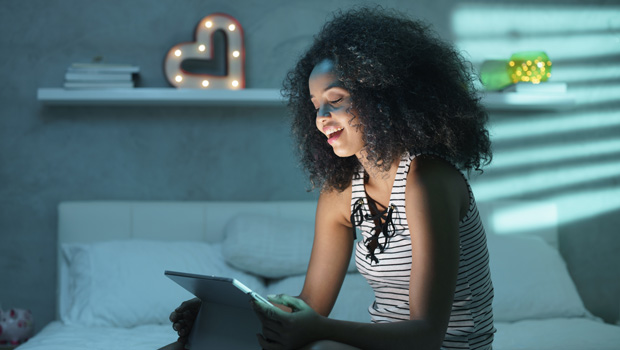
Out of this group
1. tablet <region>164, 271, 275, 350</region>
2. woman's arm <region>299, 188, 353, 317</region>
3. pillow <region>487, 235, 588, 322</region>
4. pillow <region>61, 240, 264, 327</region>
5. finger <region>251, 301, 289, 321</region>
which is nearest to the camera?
finger <region>251, 301, 289, 321</region>

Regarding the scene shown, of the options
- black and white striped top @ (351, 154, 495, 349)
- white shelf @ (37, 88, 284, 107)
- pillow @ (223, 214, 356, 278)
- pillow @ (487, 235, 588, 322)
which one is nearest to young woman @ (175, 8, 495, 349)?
black and white striped top @ (351, 154, 495, 349)

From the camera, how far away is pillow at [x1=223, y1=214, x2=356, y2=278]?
91.7 inches

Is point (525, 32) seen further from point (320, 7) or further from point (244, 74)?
point (244, 74)

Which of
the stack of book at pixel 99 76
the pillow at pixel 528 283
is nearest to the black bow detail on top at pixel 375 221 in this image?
the pillow at pixel 528 283

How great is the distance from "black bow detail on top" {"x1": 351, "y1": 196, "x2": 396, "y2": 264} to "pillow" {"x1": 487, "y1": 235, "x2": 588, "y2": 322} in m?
1.09

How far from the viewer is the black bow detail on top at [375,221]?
4.43 feet

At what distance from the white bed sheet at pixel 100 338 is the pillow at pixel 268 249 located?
0.38 metres

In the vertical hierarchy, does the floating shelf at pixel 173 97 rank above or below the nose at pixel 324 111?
above

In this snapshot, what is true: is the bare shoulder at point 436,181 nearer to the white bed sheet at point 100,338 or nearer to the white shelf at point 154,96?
the white bed sheet at point 100,338

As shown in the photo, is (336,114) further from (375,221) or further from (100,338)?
(100,338)

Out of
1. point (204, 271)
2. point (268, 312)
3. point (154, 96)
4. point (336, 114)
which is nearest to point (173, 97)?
point (154, 96)

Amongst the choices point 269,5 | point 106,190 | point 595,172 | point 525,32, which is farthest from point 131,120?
point 595,172

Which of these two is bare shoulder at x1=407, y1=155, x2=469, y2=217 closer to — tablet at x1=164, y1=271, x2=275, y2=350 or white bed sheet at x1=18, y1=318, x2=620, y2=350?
tablet at x1=164, y1=271, x2=275, y2=350

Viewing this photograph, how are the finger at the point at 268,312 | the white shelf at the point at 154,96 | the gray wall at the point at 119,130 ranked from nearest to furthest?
the finger at the point at 268,312 < the white shelf at the point at 154,96 < the gray wall at the point at 119,130
